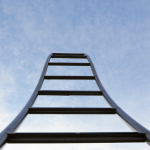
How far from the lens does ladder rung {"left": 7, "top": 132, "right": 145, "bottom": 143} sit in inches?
81.1

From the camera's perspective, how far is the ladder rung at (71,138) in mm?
2061

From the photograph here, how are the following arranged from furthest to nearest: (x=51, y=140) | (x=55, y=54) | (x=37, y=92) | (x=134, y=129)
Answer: (x=55, y=54)
(x=37, y=92)
(x=134, y=129)
(x=51, y=140)

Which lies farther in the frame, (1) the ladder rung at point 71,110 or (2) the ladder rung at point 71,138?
(1) the ladder rung at point 71,110

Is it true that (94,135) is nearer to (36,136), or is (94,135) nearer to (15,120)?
(36,136)

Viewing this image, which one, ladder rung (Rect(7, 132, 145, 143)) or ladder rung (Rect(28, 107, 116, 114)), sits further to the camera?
ladder rung (Rect(28, 107, 116, 114))

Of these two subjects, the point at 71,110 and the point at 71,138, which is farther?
the point at 71,110

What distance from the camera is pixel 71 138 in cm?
208

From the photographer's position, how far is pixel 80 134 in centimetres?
210

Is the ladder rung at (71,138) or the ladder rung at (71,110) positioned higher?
the ladder rung at (71,110)

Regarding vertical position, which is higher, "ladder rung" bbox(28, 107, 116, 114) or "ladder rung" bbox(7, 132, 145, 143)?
"ladder rung" bbox(28, 107, 116, 114)

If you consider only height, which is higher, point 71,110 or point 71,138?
point 71,110

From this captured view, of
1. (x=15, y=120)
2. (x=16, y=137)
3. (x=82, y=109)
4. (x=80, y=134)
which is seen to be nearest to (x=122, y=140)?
(x=80, y=134)

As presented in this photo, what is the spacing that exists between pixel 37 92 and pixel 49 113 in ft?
2.80

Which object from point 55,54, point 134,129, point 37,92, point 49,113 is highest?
point 55,54
